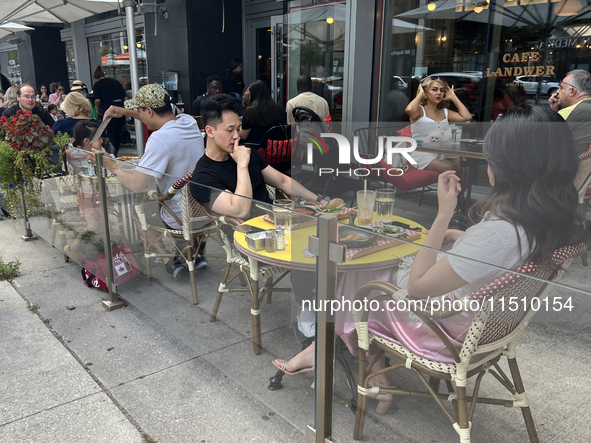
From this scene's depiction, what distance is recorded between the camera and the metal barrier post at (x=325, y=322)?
1.75 m

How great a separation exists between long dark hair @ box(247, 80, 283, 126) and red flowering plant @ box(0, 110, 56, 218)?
6.24 ft

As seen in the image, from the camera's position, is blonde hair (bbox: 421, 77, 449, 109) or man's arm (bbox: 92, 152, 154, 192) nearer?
man's arm (bbox: 92, 152, 154, 192)

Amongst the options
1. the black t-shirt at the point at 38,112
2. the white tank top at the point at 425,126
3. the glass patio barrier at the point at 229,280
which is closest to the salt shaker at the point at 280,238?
the glass patio barrier at the point at 229,280

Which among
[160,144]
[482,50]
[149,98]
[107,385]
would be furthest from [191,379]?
[482,50]

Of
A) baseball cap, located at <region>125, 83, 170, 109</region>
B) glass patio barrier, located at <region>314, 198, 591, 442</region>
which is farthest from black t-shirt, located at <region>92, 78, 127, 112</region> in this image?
glass patio barrier, located at <region>314, 198, 591, 442</region>

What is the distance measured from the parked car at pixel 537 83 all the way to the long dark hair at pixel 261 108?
2.91 metres

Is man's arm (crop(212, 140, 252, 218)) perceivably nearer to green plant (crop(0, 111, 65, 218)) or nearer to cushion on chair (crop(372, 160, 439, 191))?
green plant (crop(0, 111, 65, 218))

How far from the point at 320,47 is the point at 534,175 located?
6.14 metres

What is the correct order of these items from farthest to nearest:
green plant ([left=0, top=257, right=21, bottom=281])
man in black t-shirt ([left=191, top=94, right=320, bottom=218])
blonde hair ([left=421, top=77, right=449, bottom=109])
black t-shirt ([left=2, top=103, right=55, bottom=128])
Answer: black t-shirt ([left=2, top=103, right=55, bottom=128]) < blonde hair ([left=421, top=77, right=449, bottom=109]) < green plant ([left=0, top=257, right=21, bottom=281]) < man in black t-shirt ([left=191, top=94, right=320, bottom=218])

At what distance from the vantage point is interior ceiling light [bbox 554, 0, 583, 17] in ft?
17.1

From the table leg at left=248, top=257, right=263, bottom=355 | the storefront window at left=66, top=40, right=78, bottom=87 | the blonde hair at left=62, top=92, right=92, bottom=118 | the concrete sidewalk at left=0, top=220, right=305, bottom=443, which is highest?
the storefront window at left=66, top=40, right=78, bottom=87

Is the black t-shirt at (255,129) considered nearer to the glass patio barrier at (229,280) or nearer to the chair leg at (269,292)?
the glass patio barrier at (229,280)

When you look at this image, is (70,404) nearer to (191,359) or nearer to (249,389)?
(191,359)

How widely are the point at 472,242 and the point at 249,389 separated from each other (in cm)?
130
